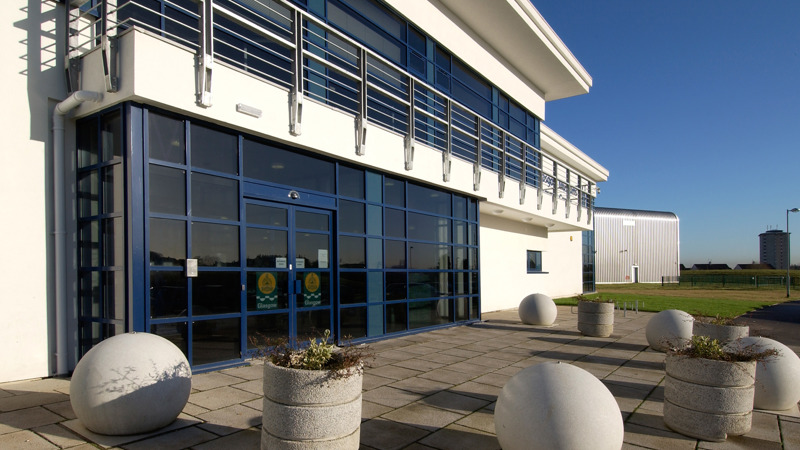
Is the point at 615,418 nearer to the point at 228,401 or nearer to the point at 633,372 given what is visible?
the point at 228,401

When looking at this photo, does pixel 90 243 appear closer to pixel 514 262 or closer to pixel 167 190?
pixel 167 190

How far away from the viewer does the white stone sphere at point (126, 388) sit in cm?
470

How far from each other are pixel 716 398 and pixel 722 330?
4.48 metres

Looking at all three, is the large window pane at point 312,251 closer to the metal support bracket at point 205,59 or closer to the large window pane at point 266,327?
the large window pane at point 266,327

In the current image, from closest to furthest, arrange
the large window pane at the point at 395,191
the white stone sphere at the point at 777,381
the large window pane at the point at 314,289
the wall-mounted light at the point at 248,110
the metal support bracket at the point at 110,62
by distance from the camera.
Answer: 1. the white stone sphere at the point at 777,381
2. the metal support bracket at the point at 110,62
3. the wall-mounted light at the point at 248,110
4. the large window pane at the point at 314,289
5. the large window pane at the point at 395,191

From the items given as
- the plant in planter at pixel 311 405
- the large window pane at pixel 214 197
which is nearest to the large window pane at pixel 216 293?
the large window pane at pixel 214 197

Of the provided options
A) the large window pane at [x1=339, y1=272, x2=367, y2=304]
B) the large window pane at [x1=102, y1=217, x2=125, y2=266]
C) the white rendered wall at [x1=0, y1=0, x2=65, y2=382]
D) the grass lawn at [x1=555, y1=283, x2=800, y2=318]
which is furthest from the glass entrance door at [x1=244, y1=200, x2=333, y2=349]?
the grass lawn at [x1=555, y1=283, x2=800, y2=318]

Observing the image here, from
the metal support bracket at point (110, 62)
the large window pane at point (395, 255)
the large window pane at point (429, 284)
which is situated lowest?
the large window pane at point (429, 284)

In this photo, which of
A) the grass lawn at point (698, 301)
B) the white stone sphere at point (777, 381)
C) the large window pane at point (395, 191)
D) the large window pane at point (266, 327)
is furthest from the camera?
the grass lawn at point (698, 301)

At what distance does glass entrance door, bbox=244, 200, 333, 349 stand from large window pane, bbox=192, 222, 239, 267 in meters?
0.26

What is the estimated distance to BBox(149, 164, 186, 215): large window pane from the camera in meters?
7.15

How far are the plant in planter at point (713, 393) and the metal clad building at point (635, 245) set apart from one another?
60187 millimetres

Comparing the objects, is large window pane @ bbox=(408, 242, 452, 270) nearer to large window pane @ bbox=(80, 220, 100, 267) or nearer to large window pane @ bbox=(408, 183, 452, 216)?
large window pane @ bbox=(408, 183, 452, 216)

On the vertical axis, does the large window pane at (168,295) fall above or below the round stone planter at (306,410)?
above
